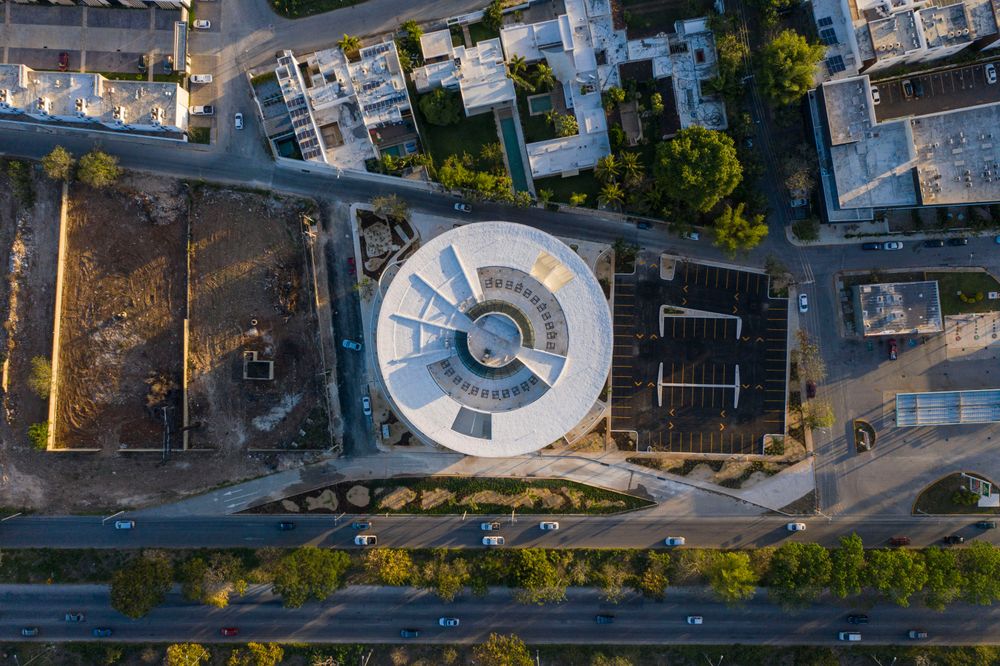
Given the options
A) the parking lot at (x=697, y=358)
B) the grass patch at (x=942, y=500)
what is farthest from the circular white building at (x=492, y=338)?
the grass patch at (x=942, y=500)

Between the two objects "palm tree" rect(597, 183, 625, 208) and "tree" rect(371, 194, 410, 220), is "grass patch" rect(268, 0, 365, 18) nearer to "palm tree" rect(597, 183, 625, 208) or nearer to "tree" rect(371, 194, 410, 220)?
"tree" rect(371, 194, 410, 220)

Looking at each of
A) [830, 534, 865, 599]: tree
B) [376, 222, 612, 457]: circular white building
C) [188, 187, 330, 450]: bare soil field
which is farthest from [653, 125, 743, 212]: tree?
[188, 187, 330, 450]: bare soil field

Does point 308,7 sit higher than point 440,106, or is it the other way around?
point 308,7

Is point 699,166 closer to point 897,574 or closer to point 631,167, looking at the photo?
point 631,167

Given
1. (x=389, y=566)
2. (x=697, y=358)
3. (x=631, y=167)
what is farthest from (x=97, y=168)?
(x=697, y=358)

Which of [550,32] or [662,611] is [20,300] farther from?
[662,611]
